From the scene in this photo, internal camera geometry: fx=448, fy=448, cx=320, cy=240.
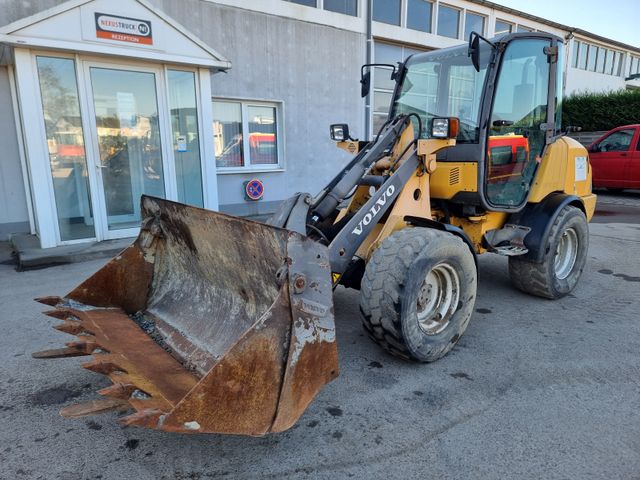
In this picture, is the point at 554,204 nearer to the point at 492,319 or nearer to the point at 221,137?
the point at 492,319

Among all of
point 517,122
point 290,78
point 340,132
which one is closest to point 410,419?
point 340,132

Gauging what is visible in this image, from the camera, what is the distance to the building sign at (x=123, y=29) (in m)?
6.12

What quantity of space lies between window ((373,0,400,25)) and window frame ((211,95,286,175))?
12.5 feet

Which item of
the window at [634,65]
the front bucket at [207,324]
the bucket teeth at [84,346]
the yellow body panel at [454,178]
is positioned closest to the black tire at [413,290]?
the front bucket at [207,324]

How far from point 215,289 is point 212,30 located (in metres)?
6.85

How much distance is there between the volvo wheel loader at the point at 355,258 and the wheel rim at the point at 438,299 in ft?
0.04

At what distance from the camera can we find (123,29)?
20.6 ft

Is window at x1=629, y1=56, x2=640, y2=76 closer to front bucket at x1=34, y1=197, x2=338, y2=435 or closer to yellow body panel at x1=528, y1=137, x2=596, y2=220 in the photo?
yellow body panel at x1=528, y1=137, x2=596, y2=220

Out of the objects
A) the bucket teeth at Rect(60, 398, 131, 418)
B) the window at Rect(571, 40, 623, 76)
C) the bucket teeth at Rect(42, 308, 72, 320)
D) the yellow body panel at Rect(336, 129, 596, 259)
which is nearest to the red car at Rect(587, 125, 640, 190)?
the yellow body panel at Rect(336, 129, 596, 259)

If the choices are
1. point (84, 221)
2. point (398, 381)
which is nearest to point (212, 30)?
point (84, 221)

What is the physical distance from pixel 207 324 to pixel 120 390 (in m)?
1.00

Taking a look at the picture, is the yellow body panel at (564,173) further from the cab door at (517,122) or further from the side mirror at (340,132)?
the side mirror at (340,132)

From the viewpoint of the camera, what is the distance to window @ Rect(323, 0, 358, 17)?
9883 millimetres

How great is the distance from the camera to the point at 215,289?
3133 mm
